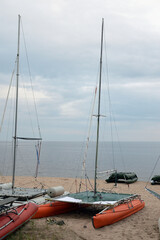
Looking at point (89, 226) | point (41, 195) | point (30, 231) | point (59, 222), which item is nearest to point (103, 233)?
point (89, 226)

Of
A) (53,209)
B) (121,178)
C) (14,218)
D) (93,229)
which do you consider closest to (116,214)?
(93,229)

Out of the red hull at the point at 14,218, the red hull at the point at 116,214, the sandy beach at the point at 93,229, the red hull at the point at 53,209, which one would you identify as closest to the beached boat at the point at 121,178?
the red hull at the point at 116,214

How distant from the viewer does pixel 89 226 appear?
13023mm

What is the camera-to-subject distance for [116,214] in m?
13.6

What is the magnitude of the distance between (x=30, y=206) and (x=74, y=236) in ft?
Answer: 9.60

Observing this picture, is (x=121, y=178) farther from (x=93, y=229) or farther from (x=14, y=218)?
(x=14, y=218)

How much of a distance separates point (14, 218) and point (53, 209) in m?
3.67

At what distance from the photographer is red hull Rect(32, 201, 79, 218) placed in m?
14.1

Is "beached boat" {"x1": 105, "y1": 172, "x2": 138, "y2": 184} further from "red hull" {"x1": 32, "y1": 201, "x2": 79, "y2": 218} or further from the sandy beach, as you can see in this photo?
"red hull" {"x1": 32, "y1": 201, "x2": 79, "y2": 218}

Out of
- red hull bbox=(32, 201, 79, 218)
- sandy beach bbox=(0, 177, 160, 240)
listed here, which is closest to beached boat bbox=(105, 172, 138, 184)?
sandy beach bbox=(0, 177, 160, 240)

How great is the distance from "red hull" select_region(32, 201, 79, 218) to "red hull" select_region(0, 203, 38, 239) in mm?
1205

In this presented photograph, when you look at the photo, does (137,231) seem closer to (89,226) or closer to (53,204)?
(89,226)

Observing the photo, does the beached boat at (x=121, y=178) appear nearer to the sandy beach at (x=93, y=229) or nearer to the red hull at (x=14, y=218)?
the sandy beach at (x=93, y=229)

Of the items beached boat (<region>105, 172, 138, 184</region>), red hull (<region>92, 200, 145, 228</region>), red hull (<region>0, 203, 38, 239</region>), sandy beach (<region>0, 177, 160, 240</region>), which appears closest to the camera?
red hull (<region>0, 203, 38, 239</region>)
